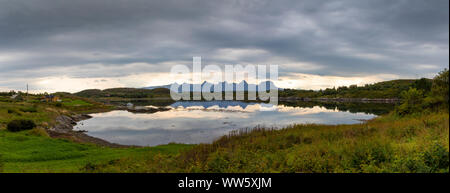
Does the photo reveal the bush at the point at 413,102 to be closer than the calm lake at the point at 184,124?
Yes

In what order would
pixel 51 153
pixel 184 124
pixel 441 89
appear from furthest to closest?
pixel 184 124, pixel 51 153, pixel 441 89

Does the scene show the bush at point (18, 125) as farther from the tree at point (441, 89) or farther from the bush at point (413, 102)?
the bush at point (413, 102)

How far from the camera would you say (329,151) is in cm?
1303

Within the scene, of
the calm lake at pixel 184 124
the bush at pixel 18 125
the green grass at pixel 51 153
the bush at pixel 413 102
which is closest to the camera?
the green grass at pixel 51 153

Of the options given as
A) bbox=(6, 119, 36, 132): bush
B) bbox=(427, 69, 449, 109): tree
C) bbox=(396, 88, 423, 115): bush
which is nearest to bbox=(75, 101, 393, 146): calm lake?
bbox=(6, 119, 36, 132): bush

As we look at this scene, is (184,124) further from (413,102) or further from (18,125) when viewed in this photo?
(413,102)

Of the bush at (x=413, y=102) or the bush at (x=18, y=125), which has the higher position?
the bush at (x=413, y=102)

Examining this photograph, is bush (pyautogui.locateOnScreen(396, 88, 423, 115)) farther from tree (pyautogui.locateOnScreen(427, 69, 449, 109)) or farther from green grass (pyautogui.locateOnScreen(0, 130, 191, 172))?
green grass (pyautogui.locateOnScreen(0, 130, 191, 172))

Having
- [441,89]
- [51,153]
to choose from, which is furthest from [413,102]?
[51,153]

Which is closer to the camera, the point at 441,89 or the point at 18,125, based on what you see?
the point at 441,89

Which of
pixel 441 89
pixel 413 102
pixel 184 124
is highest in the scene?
pixel 441 89

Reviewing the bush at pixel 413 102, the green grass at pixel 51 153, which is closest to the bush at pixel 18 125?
the green grass at pixel 51 153
